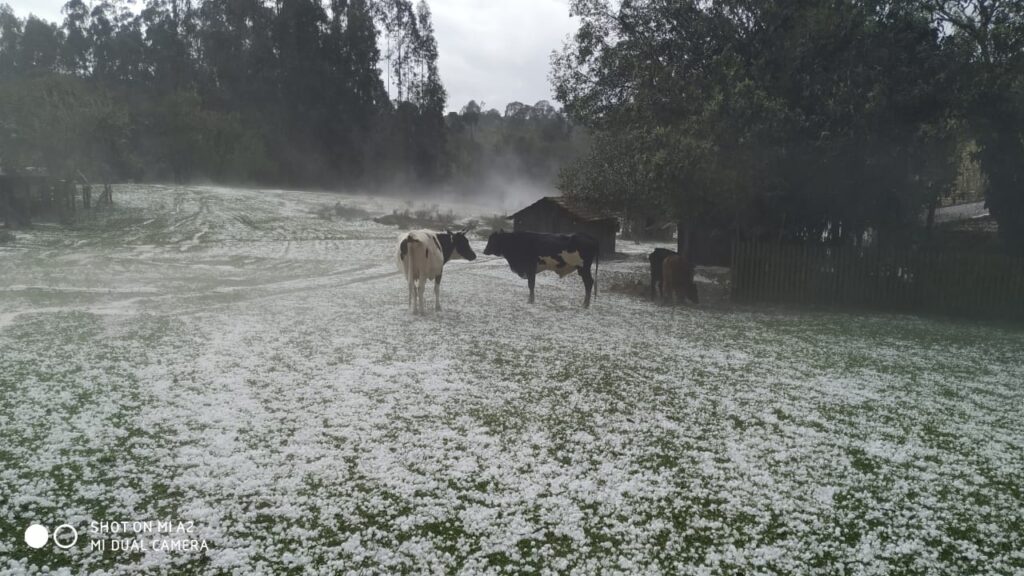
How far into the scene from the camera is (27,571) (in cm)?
339

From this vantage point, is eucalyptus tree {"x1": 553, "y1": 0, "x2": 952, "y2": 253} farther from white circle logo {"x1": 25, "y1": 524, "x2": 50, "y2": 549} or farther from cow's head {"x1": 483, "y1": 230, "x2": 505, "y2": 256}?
white circle logo {"x1": 25, "y1": 524, "x2": 50, "y2": 549}

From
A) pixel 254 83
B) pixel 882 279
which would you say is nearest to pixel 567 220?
pixel 882 279

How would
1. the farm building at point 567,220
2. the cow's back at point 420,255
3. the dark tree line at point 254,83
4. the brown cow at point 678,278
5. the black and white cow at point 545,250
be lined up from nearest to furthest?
the cow's back at point 420,255 → the black and white cow at point 545,250 → the brown cow at point 678,278 → the farm building at point 567,220 → the dark tree line at point 254,83

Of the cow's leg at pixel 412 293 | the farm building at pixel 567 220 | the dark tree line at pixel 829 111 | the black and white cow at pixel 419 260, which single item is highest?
the dark tree line at pixel 829 111

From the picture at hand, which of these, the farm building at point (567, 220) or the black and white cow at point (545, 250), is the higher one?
the farm building at point (567, 220)

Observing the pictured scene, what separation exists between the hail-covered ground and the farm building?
14.1 m

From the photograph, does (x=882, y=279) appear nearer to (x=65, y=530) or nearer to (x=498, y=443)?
(x=498, y=443)

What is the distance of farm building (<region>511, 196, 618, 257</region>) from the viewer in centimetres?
2544

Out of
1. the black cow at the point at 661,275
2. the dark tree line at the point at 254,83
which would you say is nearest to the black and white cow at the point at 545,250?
the black cow at the point at 661,275

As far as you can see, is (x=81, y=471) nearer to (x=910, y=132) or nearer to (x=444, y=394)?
(x=444, y=394)

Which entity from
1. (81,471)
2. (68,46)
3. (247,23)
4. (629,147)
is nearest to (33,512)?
(81,471)

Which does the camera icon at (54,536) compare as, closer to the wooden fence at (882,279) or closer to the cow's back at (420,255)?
the cow's back at (420,255)

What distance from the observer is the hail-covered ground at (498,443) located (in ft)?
12.5

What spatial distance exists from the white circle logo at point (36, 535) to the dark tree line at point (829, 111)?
12788mm
